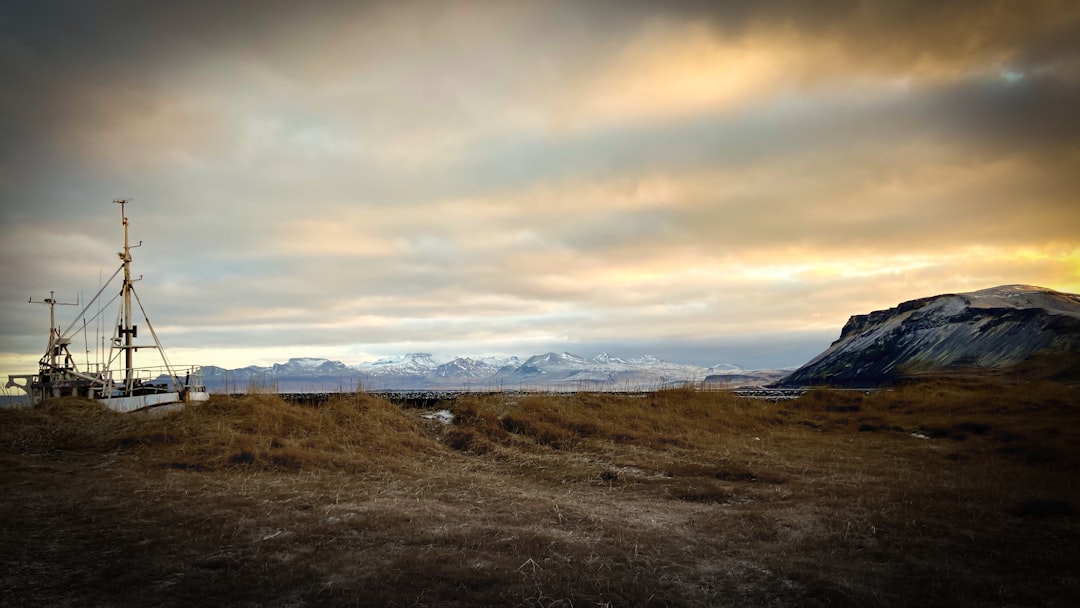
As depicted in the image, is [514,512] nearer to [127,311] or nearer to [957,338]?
[127,311]

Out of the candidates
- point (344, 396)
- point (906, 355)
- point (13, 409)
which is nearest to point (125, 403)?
point (13, 409)

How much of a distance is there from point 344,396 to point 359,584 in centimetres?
1750

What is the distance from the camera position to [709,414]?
26125 mm

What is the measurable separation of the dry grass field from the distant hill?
70481 mm

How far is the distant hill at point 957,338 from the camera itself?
75.9 m

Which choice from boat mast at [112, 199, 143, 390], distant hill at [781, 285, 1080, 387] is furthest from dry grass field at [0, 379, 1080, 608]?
distant hill at [781, 285, 1080, 387]

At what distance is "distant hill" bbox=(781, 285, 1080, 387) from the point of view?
7594 cm

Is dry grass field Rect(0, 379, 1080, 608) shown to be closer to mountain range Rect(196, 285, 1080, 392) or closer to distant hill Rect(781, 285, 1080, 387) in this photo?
mountain range Rect(196, 285, 1080, 392)

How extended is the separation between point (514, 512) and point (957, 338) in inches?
4299

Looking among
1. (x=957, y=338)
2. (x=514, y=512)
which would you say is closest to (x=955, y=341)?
(x=957, y=338)

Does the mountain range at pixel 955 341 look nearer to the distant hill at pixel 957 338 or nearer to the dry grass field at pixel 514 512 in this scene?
the distant hill at pixel 957 338

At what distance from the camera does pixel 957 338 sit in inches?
3755

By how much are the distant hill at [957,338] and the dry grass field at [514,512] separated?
70.5 meters

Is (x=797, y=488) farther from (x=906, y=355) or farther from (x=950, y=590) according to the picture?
(x=906, y=355)
